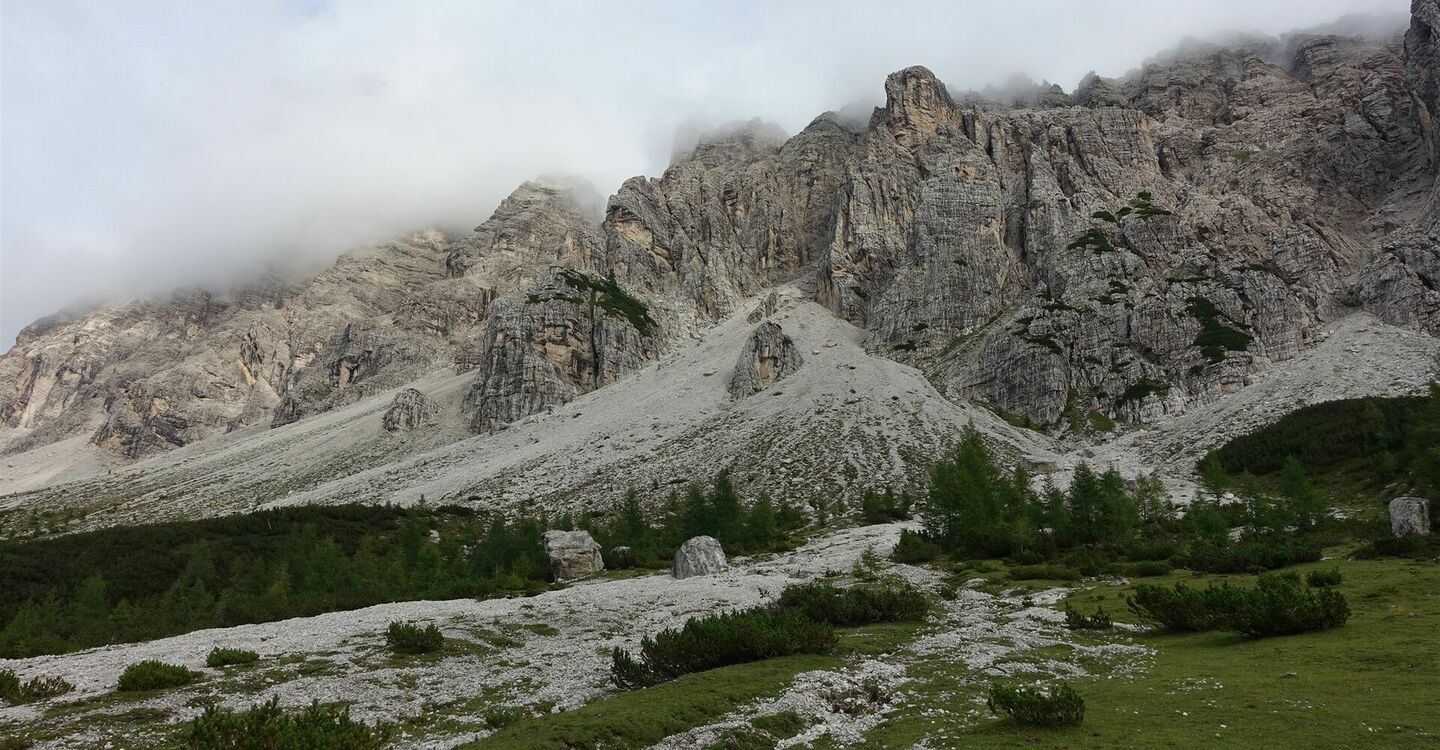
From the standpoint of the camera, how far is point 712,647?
18641 mm

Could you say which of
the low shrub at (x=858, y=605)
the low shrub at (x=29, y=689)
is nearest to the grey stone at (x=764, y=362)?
the low shrub at (x=858, y=605)

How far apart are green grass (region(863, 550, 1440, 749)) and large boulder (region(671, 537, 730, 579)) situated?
81.3 ft

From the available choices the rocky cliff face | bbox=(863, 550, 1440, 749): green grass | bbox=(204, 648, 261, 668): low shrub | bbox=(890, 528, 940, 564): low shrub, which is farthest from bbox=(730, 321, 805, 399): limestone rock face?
bbox=(863, 550, 1440, 749): green grass

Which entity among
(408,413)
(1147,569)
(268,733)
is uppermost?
(408,413)

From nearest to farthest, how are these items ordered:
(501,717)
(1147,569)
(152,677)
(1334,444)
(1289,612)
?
1. (501,717)
2. (152,677)
3. (1289,612)
4. (1147,569)
5. (1334,444)

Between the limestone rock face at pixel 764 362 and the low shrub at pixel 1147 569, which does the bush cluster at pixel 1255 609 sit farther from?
the limestone rock face at pixel 764 362

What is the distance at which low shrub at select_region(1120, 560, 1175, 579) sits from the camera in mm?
32625

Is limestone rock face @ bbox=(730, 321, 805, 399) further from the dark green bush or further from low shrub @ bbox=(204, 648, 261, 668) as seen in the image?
low shrub @ bbox=(204, 648, 261, 668)

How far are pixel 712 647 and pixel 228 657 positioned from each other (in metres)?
14.0

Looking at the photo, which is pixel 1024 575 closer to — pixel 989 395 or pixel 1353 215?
pixel 989 395

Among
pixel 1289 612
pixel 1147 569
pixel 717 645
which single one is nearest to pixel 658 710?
pixel 717 645

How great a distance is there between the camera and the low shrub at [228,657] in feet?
64.2

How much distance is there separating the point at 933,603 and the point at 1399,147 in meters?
169

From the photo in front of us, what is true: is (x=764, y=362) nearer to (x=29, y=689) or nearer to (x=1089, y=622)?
(x=1089, y=622)
